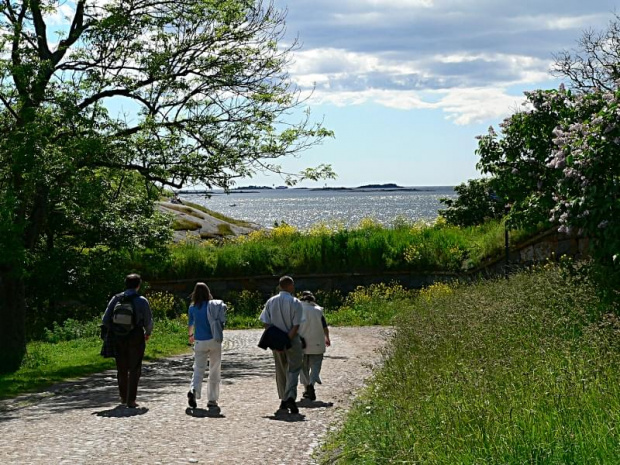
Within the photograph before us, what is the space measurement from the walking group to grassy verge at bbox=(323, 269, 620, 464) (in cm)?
125

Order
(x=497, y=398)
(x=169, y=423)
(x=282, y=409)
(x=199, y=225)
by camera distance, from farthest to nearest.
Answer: (x=199, y=225)
(x=282, y=409)
(x=169, y=423)
(x=497, y=398)

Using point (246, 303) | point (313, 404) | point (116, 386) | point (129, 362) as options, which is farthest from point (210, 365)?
point (246, 303)

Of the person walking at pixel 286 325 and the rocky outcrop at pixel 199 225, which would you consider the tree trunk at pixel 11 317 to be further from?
the rocky outcrop at pixel 199 225

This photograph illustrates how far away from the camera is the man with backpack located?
12.7m

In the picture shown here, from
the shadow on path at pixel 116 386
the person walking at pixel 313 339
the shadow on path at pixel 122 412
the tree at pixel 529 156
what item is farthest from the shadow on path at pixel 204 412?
the tree at pixel 529 156

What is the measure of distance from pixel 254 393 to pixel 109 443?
14.2 ft

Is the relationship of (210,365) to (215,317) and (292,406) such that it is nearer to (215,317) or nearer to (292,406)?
(215,317)

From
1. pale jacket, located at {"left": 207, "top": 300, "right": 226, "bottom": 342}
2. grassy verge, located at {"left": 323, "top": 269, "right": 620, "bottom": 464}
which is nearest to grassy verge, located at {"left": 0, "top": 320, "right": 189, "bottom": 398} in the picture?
pale jacket, located at {"left": 207, "top": 300, "right": 226, "bottom": 342}

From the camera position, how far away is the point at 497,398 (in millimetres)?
7637

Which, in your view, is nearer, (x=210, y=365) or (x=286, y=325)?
(x=286, y=325)

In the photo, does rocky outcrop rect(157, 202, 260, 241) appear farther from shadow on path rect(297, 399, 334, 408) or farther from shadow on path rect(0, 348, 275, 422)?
shadow on path rect(297, 399, 334, 408)

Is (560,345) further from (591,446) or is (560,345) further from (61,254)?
(61,254)

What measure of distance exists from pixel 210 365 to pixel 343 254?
57.1ft

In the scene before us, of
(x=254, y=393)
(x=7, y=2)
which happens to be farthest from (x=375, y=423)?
(x=7, y=2)
